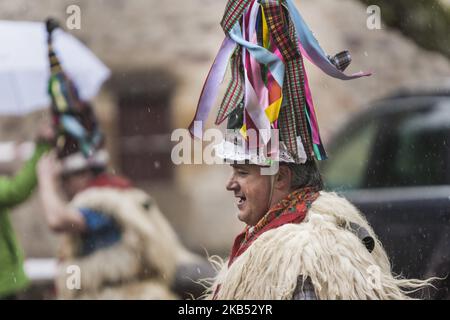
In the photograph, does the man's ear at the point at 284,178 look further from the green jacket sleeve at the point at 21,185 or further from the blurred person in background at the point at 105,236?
the green jacket sleeve at the point at 21,185

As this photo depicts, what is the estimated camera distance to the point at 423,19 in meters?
4.44

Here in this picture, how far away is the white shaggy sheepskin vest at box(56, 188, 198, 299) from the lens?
457cm

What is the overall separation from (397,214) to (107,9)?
3.57 metres

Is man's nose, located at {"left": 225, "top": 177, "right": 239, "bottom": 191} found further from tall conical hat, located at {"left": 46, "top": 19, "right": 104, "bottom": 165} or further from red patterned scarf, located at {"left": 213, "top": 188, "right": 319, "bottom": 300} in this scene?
tall conical hat, located at {"left": 46, "top": 19, "right": 104, "bottom": 165}

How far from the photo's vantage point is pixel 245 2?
113 inches

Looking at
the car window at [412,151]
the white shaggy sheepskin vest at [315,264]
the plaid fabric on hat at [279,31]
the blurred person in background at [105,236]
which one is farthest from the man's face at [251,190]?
the car window at [412,151]

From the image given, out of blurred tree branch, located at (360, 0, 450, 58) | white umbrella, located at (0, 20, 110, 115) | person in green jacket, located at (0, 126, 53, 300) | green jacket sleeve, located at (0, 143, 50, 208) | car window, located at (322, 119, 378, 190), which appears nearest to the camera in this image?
blurred tree branch, located at (360, 0, 450, 58)

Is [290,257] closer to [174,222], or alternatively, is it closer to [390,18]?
[390,18]

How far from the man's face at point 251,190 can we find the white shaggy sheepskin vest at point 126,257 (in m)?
1.82

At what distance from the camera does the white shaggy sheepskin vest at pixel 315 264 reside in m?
2.67

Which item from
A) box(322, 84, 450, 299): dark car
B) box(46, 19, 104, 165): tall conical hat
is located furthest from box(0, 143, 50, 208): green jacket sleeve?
box(322, 84, 450, 299): dark car

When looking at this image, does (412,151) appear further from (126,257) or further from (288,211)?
(288,211)

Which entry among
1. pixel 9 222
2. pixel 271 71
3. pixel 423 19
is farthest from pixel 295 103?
pixel 9 222
